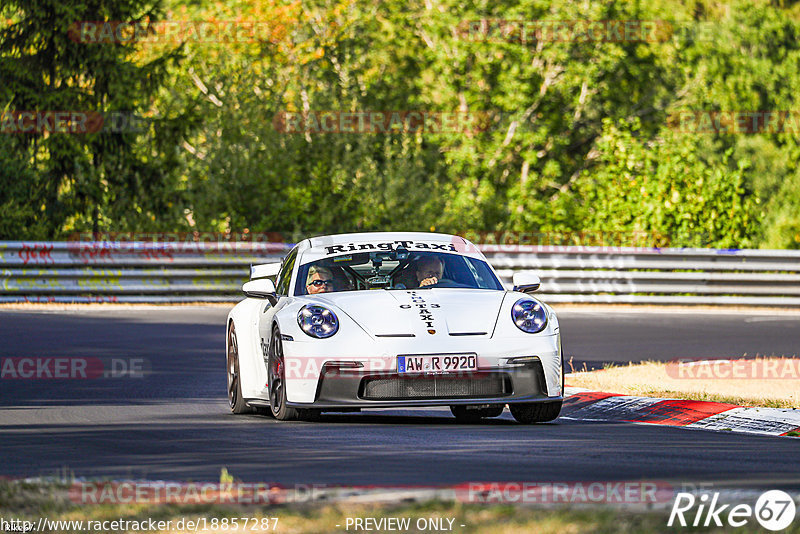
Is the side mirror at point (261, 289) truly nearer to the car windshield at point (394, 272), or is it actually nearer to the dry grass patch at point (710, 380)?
the car windshield at point (394, 272)

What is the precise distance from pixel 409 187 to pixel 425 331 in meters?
23.9

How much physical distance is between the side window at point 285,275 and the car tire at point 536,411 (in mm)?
1993

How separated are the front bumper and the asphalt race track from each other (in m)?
0.20

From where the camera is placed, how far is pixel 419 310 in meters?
10.7

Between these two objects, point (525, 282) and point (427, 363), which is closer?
point (427, 363)

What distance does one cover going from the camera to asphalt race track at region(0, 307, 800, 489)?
26.1ft

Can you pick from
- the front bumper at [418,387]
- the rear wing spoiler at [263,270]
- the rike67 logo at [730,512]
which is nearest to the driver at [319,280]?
the rear wing spoiler at [263,270]

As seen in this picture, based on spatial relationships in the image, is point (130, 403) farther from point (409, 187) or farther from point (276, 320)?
point (409, 187)

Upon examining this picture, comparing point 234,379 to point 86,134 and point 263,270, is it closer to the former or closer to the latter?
point 263,270

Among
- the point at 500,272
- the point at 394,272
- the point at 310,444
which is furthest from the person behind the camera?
the point at 500,272

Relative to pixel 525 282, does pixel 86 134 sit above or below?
above

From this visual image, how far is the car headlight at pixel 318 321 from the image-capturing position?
34.9 feet

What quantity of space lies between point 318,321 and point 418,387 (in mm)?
847

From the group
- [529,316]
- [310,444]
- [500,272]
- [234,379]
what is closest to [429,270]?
[529,316]
